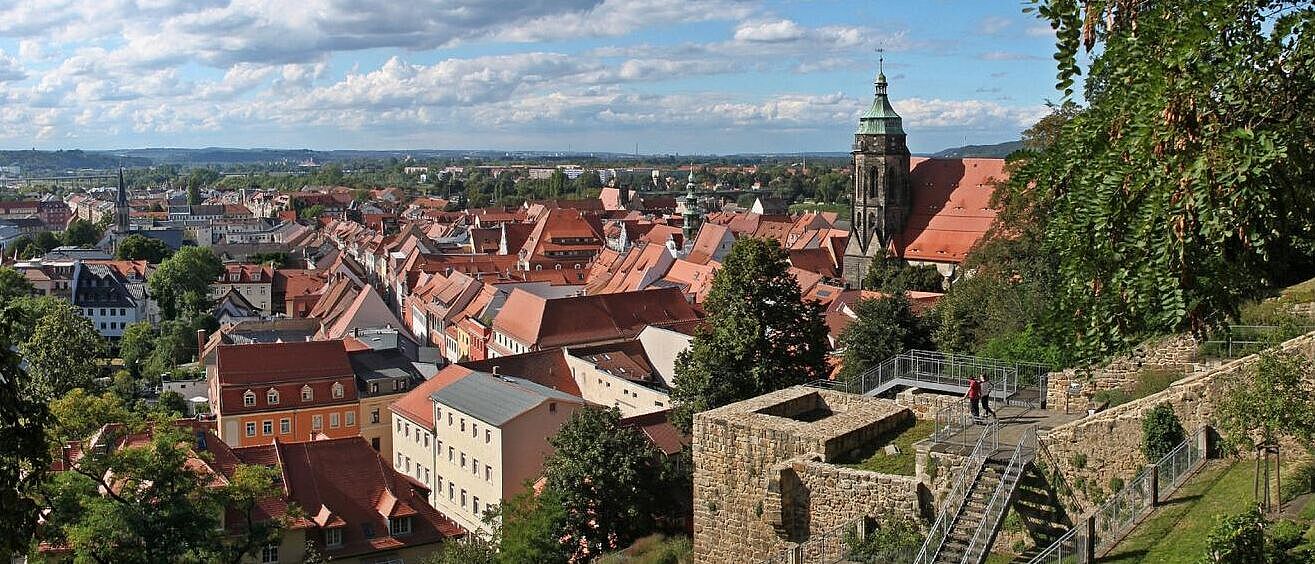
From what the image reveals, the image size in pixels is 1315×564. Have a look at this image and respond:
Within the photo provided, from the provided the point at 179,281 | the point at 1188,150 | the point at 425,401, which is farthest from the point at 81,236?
the point at 1188,150

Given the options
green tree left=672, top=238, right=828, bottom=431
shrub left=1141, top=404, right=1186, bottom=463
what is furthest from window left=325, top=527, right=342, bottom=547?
shrub left=1141, top=404, right=1186, bottom=463

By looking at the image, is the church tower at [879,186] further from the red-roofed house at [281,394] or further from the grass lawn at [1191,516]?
the grass lawn at [1191,516]

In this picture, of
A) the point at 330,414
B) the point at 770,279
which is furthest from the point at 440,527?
the point at 330,414

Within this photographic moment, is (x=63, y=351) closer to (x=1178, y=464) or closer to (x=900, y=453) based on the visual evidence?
(x=900, y=453)

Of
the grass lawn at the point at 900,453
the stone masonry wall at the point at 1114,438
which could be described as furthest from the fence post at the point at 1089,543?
the grass lawn at the point at 900,453

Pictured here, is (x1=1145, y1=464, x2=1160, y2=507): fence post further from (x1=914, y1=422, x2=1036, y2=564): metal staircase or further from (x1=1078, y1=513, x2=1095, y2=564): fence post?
(x1=914, y1=422, x2=1036, y2=564): metal staircase
